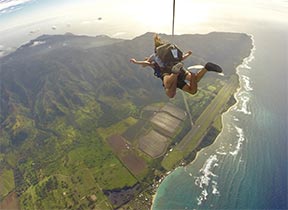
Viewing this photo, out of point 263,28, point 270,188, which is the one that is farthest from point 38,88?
point 263,28

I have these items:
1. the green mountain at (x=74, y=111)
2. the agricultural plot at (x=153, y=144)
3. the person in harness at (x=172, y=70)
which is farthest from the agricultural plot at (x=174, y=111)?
the person in harness at (x=172, y=70)

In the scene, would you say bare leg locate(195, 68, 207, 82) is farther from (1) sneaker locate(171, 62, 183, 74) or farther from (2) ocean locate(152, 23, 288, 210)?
(2) ocean locate(152, 23, 288, 210)

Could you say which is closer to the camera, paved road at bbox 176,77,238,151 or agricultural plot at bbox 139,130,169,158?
agricultural plot at bbox 139,130,169,158

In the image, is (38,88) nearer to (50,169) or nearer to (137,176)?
(50,169)

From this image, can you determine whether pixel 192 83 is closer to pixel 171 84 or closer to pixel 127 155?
pixel 171 84

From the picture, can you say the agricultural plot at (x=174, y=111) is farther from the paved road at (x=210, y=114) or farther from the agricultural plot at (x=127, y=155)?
the agricultural plot at (x=127, y=155)

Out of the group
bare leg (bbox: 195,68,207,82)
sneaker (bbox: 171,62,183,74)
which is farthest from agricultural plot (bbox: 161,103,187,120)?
bare leg (bbox: 195,68,207,82)
